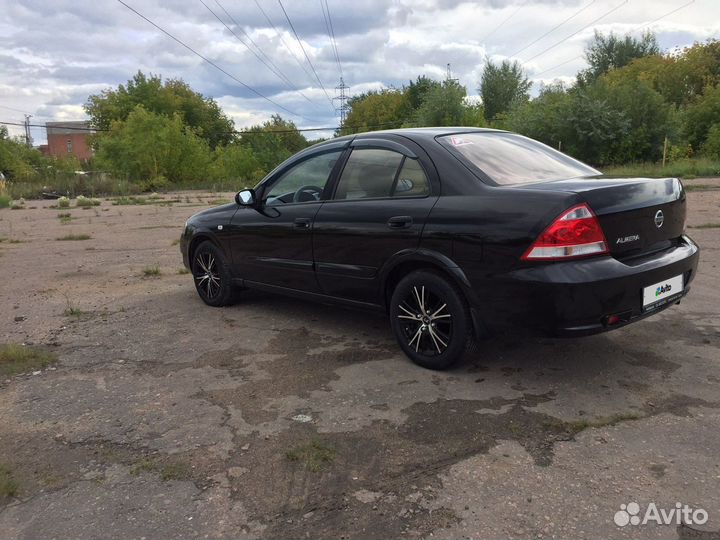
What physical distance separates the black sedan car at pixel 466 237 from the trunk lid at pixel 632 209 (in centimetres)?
1

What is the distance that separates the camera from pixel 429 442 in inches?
122

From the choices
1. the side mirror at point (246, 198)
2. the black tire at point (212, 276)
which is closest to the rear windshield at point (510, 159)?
the side mirror at point (246, 198)

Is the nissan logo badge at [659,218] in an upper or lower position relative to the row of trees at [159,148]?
lower

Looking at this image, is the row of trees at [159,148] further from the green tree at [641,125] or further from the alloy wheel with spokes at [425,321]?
the alloy wheel with spokes at [425,321]

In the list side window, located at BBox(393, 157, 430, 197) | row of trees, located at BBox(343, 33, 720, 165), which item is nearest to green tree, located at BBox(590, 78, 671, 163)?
row of trees, located at BBox(343, 33, 720, 165)

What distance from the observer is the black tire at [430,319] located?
3.83 meters

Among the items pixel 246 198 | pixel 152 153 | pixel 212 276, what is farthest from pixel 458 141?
pixel 152 153

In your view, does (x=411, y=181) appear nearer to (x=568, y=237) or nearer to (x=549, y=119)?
(x=568, y=237)

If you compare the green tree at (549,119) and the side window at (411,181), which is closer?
the side window at (411,181)

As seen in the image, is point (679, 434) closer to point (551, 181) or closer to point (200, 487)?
point (551, 181)

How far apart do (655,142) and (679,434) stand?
3623cm

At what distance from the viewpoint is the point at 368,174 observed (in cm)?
453

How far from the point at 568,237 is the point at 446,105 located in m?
47.6

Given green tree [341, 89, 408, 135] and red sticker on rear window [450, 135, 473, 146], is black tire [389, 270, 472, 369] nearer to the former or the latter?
red sticker on rear window [450, 135, 473, 146]
